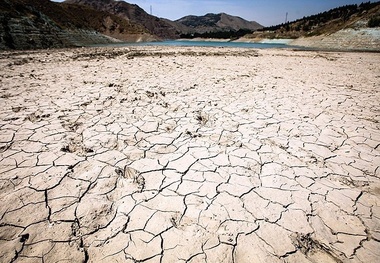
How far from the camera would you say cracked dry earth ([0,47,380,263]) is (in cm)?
149

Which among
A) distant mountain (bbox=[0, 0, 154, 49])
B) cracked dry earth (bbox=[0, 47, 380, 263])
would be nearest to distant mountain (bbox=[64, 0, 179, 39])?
distant mountain (bbox=[0, 0, 154, 49])

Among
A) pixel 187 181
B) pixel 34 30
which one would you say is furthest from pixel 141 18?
pixel 187 181

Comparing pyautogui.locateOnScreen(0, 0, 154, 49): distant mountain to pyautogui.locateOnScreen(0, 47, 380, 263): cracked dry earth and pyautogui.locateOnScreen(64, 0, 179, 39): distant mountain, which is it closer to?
pyautogui.locateOnScreen(0, 47, 380, 263): cracked dry earth

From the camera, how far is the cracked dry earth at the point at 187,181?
1.49 metres

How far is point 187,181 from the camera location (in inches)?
84.8

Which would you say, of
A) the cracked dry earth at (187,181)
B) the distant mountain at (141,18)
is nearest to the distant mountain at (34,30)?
the cracked dry earth at (187,181)

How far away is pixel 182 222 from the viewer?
5.54 ft

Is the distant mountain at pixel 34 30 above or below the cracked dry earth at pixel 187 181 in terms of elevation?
above

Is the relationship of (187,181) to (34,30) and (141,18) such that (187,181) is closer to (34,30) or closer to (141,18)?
(34,30)

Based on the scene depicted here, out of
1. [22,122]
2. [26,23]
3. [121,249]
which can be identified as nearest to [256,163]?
[121,249]

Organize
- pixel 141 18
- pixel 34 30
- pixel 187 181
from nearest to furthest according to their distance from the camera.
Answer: pixel 187 181
pixel 34 30
pixel 141 18

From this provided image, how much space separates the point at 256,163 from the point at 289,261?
1.19 m

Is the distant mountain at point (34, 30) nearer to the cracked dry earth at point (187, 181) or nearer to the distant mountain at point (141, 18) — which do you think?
the cracked dry earth at point (187, 181)

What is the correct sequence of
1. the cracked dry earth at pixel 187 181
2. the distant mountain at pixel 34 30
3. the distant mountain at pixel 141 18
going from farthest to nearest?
the distant mountain at pixel 141 18 < the distant mountain at pixel 34 30 < the cracked dry earth at pixel 187 181
